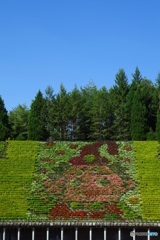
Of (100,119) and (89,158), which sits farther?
(100,119)

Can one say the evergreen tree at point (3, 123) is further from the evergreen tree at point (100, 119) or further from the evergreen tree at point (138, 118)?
the evergreen tree at point (138, 118)

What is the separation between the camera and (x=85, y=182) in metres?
41.3

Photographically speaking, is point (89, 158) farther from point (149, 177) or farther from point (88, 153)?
point (149, 177)

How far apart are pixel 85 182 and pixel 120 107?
22.6 metres

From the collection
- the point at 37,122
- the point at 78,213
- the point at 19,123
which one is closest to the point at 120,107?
the point at 37,122

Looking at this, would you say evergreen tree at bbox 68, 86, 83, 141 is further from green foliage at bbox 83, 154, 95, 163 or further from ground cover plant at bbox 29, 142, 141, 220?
green foliage at bbox 83, 154, 95, 163

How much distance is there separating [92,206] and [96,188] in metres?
3.03

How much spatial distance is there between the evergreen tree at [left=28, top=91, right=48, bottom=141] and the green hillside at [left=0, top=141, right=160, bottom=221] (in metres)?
→ 6.61

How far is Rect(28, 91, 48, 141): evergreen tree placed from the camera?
188 feet

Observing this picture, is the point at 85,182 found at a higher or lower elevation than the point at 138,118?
lower

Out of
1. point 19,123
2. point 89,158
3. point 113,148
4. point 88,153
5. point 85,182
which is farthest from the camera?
point 19,123

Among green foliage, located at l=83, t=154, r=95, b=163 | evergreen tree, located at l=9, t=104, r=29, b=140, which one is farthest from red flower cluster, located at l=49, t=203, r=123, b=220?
evergreen tree, located at l=9, t=104, r=29, b=140

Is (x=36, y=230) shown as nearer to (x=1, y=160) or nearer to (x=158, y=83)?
(x=1, y=160)

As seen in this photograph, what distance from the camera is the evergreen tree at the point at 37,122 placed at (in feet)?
188
